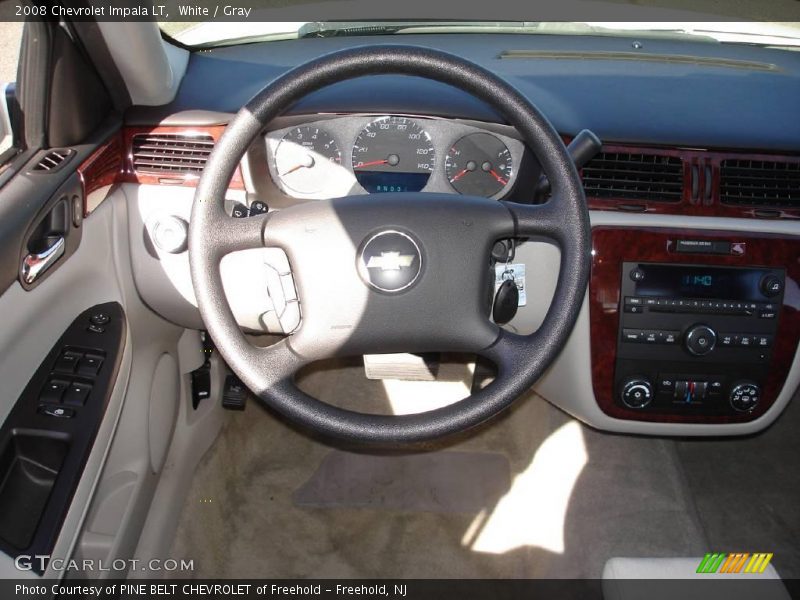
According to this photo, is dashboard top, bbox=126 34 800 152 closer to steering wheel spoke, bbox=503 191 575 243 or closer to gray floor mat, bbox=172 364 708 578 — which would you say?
steering wheel spoke, bbox=503 191 575 243

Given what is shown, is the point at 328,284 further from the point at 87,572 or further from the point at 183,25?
the point at 183,25

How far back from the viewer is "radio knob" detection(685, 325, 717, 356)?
5.98ft

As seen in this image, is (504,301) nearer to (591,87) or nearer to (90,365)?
(591,87)

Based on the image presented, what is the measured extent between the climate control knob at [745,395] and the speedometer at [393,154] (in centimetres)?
100

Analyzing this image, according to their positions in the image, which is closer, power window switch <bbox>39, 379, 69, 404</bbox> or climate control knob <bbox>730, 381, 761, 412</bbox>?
power window switch <bbox>39, 379, 69, 404</bbox>

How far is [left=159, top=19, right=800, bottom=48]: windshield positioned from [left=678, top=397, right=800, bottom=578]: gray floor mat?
1321mm

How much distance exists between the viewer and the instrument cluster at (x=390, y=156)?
1.76m

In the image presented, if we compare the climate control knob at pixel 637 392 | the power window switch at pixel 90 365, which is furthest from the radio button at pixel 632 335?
the power window switch at pixel 90 365

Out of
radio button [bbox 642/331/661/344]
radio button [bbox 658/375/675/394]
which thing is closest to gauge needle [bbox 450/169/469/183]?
radio button [bbox 642/331/661/344]

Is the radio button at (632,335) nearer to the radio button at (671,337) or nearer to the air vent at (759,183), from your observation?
the radio button at (671,337)

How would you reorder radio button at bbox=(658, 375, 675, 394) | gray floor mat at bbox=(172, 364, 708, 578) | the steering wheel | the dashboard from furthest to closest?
1. gray floor mat at bbox=(172, 364, 708, 578)
2. radio button at bbox=(658, 375, 675, 394)
3. the dashboard
4. the steering wheel

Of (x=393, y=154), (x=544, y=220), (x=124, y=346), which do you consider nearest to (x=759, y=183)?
(x=544, y=220)

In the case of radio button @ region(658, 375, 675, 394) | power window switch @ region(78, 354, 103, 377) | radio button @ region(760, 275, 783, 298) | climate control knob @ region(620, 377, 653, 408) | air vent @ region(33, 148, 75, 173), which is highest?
air vent @ region(33, 148, 75, 173)

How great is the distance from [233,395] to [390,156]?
1.14 metres
